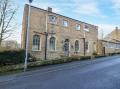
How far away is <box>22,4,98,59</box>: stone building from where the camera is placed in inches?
1011

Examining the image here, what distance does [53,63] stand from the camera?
21.3 m

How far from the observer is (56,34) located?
28766mm

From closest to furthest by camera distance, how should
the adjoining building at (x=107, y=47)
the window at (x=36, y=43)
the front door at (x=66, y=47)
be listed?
the window at (x=36, y=43)
the front door at (x=66, y=47)
the adjoining building at (x=107, y=47)

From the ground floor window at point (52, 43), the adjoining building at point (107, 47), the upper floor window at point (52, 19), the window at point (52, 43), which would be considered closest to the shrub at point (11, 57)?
the ground floor window at point (52, 43)

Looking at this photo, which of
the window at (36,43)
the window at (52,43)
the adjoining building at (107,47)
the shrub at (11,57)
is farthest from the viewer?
the adjoining building at (107,47)

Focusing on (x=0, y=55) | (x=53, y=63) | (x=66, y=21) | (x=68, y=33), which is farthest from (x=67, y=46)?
(x=0, y=55)

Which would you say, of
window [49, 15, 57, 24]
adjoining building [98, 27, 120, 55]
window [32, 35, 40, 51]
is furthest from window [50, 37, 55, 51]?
adjoining building [98, 27, 120, 55]

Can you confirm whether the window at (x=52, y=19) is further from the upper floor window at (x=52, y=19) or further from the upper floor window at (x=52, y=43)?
the upper floor window at (x=52, y=43)

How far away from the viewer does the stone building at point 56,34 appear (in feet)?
84.3

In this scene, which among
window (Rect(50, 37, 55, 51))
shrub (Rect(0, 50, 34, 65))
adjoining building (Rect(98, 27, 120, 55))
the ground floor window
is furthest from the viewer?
adjoining building (Rect(98, 27, 120, 55))

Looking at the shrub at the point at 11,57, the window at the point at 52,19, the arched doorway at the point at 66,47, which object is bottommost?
the shrub at the point at 11,57

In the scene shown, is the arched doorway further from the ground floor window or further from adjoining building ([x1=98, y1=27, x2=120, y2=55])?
adjoining building ([x1=98, y1=27, x2=120, y2=55])

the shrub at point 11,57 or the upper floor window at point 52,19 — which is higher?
the upper floor window at point 52,19

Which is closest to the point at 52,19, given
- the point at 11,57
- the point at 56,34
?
the point at 56,34
